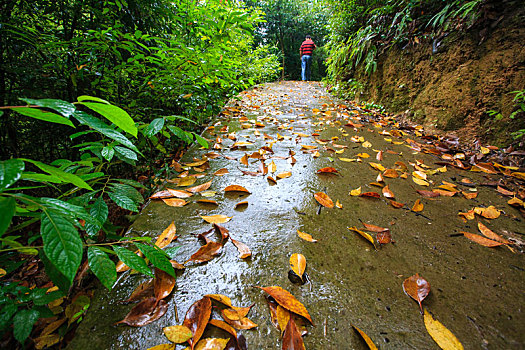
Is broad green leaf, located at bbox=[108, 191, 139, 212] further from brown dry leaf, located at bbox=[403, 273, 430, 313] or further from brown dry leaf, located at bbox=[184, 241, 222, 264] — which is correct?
brown dry leaf, located at bbox=[403, 273, 430, 313]

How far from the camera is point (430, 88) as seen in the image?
9.61ft

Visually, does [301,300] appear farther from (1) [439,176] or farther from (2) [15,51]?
(2) [15,51]

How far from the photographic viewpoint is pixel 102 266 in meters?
0.60

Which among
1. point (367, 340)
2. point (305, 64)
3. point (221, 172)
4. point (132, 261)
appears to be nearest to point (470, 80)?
point (221, 172)

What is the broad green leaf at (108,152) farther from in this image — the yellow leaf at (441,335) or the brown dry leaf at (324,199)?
the yellow leaf at (441,335)

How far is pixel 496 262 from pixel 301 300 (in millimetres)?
1009

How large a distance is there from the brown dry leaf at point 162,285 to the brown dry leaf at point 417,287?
985 mm

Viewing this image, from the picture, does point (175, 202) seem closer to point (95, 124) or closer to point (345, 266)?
point (95, 124)

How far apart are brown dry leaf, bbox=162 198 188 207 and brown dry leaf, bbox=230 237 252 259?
0.48 metres

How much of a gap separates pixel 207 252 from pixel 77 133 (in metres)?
0.74

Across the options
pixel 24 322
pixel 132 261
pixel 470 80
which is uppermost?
pixel 470 80

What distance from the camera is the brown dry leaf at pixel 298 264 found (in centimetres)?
96

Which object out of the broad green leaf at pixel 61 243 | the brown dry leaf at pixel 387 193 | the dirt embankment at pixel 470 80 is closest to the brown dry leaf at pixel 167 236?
the broad green leaf at pixel 61 243

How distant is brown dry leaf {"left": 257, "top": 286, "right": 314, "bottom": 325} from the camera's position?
0.80 m
